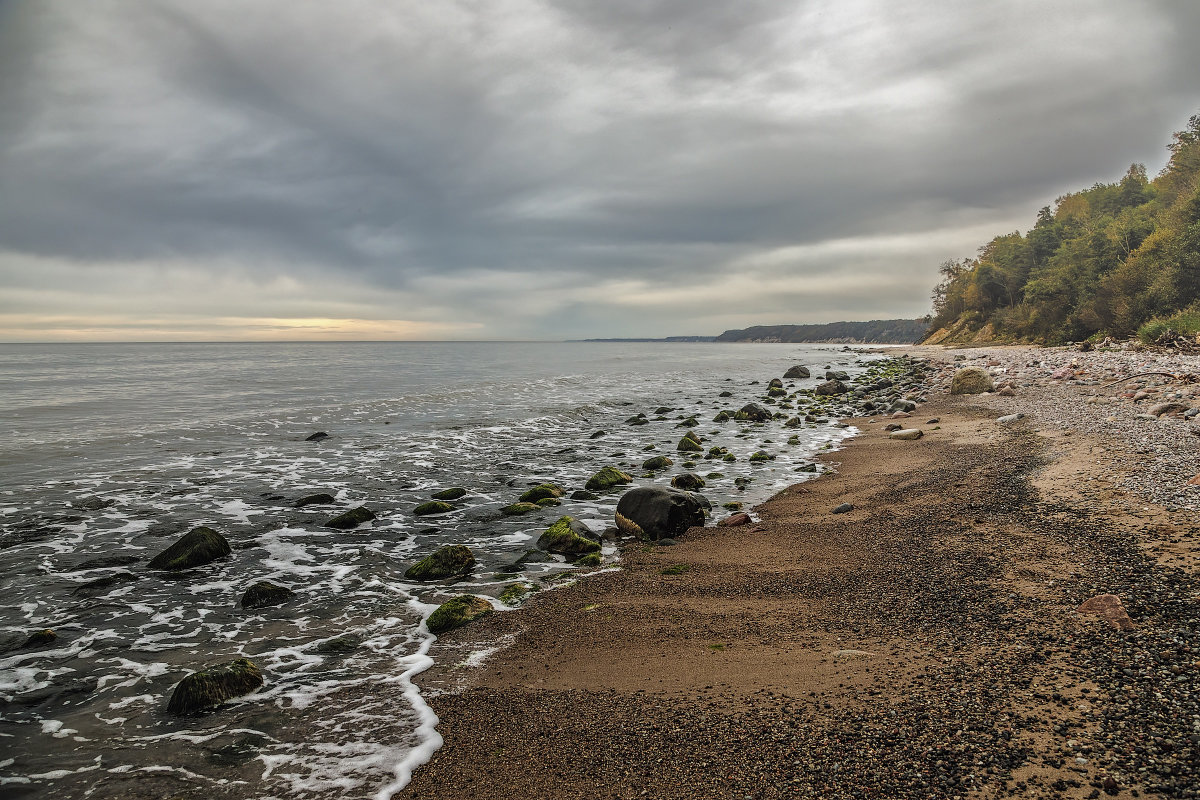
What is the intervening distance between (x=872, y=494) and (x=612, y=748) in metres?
8.96

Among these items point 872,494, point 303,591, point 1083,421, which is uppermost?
point 1083,421

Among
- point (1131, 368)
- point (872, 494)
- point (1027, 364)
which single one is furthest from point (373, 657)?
point (1027, 364)

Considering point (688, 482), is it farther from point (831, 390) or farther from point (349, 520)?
point (831, 390)

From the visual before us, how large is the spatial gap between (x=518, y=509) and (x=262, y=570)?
190 inches

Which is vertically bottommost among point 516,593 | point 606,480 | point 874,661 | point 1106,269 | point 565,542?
point 516,593

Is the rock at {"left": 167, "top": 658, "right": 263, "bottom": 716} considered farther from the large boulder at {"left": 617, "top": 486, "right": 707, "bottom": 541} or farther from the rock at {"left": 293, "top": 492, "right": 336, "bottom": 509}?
the rock at {"left": 293, "top": 492, "right": 336, "bottom": 509}

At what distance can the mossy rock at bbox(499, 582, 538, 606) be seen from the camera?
304 inches

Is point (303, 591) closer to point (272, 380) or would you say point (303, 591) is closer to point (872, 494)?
point (872, 494)

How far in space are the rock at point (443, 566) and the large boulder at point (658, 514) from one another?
9.88ft

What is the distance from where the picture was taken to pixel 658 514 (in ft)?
33.7

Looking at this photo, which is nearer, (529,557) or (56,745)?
(56,745)

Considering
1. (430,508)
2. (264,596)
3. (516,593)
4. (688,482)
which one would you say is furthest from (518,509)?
(264,596)

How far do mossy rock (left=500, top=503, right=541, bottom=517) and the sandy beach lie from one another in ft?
10.2

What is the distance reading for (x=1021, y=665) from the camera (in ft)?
14.8
